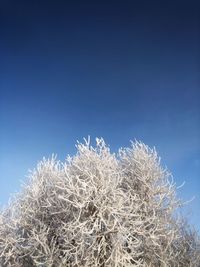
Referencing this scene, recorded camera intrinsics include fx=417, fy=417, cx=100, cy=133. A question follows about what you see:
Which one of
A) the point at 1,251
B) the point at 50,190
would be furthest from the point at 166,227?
the point at 1,251

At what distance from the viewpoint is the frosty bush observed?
1465 cm

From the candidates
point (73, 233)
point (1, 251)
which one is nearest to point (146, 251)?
point (73, 233)

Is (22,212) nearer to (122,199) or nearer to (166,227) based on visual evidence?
(122,199)

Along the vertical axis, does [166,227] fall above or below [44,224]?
above

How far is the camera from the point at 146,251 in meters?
17.3

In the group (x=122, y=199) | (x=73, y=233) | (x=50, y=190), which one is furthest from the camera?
(x=50, y=190)

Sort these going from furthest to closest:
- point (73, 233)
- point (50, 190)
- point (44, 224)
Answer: point (50, 190), point (44, 224), point (73, 233)

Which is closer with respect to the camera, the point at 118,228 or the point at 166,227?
the point at 118,228

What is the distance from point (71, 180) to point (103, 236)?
234cm

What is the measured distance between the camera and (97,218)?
14500 mm

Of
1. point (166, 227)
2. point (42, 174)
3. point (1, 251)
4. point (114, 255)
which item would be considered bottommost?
point (114, 255)

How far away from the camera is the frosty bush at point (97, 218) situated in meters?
14.6

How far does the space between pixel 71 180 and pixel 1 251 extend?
642 cm

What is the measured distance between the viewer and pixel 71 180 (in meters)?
15.4
